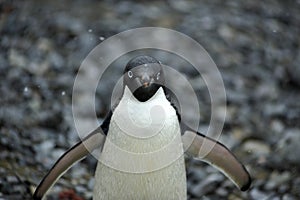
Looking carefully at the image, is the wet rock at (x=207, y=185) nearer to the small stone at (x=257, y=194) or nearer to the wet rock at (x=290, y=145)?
the small stone at (x=257, y=194)

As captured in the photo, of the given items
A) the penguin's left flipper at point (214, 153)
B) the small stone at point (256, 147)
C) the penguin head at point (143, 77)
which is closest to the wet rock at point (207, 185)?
the small stone at point (256, 147)

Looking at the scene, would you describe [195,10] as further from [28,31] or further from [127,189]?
[127,189]

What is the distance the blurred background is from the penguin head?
62 cm

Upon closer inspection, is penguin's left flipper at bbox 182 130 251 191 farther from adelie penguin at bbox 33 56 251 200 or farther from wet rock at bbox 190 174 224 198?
wet rock at bbox 190 174 224 198

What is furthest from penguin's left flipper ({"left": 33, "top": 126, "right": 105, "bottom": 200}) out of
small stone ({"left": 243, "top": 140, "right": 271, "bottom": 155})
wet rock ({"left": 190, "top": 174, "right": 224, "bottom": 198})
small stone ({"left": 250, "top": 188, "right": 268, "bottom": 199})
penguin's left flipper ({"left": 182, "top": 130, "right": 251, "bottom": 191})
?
small stone ({"left": 243, "top": 140, "right": 271, "bottom": 155})

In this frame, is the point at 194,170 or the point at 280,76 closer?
the point at 194,170

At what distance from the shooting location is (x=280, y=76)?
2.94m

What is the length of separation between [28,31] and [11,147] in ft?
2.64

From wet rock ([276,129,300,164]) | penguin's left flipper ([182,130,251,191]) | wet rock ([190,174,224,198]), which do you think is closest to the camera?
penguin's left flipper ([182,130,251,191])

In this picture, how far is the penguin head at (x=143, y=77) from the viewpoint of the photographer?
181 centimetres

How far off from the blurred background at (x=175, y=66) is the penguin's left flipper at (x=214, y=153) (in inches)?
12.6

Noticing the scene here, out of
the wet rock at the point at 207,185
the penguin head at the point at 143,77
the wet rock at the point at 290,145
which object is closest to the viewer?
the penguin head at the point at 143,77

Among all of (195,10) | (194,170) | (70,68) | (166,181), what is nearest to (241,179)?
(166,181)

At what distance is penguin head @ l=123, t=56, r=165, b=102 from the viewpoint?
5.93 feet
